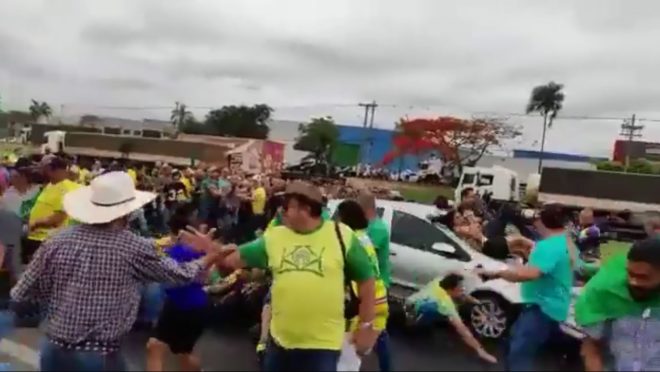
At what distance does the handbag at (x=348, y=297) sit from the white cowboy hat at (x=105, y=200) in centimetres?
98

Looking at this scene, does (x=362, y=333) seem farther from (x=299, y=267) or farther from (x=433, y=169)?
(x=433, y=169)

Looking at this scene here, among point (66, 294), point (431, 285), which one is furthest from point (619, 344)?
point (431, 285)

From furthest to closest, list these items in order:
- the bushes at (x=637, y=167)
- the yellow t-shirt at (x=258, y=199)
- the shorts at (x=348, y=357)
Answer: the bushes at (x=637, y=167)
the yellow t-shirt at (x=258, y=199)
the shorts at (x=348, y=357)

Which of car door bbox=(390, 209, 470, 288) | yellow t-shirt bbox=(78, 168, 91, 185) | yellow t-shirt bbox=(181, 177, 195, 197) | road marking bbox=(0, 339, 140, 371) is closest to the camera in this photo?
road marking bbox=(0, 339, 140, 371)

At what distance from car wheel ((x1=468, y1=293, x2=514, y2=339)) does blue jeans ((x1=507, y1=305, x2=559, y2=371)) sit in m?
3.39

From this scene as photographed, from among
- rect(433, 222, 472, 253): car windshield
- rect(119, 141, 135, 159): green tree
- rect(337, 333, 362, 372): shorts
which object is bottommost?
rect(119, 141, 135, 159): green tree

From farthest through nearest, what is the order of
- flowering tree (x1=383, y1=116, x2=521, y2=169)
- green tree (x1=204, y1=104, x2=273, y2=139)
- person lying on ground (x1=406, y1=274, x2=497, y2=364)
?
1. green tree (x1=204, y1=104, x2=273, y2=139)
2. flowering tree (x1=383, y1=116, x2=521, y2=169)
3. person lying on ground (x1=406, y1=274, x2=497, y2=364)

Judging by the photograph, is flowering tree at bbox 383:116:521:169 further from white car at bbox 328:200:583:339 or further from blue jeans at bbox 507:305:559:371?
blue jeans at bbox 507:305:559:371

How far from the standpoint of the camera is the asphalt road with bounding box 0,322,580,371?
6.73 meters

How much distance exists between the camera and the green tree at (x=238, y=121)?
306 ft

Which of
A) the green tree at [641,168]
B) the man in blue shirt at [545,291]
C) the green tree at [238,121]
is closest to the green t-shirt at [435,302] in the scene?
the man in blue shirt at [545,291]

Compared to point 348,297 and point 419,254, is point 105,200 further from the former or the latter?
point 419,254

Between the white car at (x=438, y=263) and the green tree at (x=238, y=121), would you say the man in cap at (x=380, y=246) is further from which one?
the green tree at (x=238, y=121)

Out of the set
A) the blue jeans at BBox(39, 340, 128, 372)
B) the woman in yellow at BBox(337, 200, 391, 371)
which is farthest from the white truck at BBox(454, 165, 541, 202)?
the blue jeans at BBox(39, 340, 128, 372)
